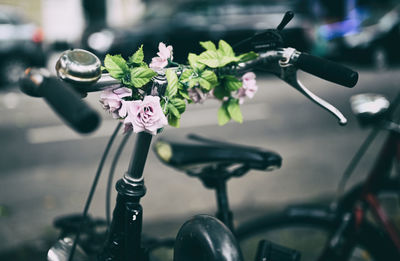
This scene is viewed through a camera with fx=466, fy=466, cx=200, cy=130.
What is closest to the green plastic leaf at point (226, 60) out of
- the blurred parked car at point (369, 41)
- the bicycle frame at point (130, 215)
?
the bicycle frame at point (130, 215)

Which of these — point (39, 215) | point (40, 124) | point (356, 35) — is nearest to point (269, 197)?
point (39, 215)

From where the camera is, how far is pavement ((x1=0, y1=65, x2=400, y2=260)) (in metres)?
4.09

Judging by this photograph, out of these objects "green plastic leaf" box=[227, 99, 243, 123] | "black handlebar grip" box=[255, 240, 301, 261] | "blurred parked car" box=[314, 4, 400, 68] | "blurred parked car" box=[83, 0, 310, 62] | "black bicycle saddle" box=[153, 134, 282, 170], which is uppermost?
"green plastic leaf" box=[227, 99, 243, 123]

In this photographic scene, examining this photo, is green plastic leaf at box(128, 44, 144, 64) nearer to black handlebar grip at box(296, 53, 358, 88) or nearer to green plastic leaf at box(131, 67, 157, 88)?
green plastic leaf at box(131, 67, 157, 88)

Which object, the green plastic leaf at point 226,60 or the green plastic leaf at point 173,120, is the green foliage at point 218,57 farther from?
the green plastic leaf at point 173,120

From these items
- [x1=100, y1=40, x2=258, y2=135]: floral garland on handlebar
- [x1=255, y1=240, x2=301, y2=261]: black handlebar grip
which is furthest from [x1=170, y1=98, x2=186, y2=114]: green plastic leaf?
[x1=255, y1=240, x2=301, y2=261]: black handlebar grip

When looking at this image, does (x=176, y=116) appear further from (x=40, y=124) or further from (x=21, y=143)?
(x=40, y=124)

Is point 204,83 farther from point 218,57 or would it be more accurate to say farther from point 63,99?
point 63,99

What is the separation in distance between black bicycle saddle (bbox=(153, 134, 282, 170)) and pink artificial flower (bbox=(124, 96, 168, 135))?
1.88 ft

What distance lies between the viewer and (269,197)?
4.43 meters

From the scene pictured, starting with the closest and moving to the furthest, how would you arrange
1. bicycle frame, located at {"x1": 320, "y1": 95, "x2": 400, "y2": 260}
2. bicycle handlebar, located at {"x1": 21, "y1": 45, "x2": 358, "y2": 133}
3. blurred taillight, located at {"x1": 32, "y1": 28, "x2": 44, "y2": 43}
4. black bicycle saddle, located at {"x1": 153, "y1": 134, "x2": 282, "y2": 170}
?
1. bicycle handlebar, located at {"x1": 21, "y1": 45, "x2": 358, "y2": 133}
2. black bicycle saddle, located at {"x1": 153, "y1": 134, "x2": 282, "y2": 170}
3. bicycle frame, located at {"x1": 320, "y1": 95, "x2": 400, "y2": 260}
4. blurred taillight, located at {"x1": 32, "y1": 28, "x2": 44, "y2": 43}

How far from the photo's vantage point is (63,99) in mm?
1287

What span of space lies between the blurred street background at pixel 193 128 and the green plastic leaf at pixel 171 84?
0.28m

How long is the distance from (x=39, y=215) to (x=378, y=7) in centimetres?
1179
